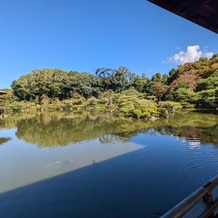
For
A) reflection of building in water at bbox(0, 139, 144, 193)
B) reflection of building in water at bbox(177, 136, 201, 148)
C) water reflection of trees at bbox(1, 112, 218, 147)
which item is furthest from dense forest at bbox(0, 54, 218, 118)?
reflection of building in water at bbox(0, 139, 144, 193)

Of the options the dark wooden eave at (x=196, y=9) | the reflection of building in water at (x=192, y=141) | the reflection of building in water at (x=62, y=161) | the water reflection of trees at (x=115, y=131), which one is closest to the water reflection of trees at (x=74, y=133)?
the water reflection of trees at (x=115, y=131)

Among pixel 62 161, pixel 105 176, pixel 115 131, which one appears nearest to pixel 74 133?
pixel 115 131

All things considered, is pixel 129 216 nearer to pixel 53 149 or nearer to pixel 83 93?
pixel 53 149

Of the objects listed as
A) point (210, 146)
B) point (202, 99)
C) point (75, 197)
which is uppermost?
point (202, 99)

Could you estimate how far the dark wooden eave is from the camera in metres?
1.66

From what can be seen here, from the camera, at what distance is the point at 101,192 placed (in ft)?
12.5

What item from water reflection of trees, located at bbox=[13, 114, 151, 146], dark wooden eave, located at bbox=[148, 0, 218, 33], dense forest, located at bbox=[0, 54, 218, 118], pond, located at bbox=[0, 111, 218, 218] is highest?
dense forest, located at bbox=[0, 54, 218, 118]

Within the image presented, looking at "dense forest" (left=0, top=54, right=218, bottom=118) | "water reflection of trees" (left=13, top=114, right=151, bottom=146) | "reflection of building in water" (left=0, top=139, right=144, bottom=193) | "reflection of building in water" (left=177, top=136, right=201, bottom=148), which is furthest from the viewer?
"dense forest" (left=0, top=54, right=218, bottom=118)

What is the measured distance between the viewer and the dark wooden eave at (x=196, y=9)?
5.45ft

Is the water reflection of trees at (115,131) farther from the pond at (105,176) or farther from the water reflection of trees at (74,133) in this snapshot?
the pond at (105,176)

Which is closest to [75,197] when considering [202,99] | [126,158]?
[126,158]

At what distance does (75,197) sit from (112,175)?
1089mm

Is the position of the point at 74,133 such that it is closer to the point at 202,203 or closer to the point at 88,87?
the point at 202,203

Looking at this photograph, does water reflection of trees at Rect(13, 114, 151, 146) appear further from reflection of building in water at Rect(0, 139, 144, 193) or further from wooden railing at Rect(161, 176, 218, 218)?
wooden railing at Rect(161, 176, 218, 218)
